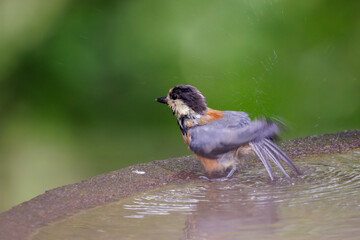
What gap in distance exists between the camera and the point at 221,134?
2.84 metres

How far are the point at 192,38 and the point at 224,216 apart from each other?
2.17 metres

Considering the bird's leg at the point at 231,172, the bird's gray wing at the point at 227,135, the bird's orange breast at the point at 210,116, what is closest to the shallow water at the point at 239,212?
the bird's leg at the point at 231,172

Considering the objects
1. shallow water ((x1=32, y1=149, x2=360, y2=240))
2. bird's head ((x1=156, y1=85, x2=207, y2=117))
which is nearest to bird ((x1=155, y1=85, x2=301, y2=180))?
bird's head ((x1=156, y1=85, x2=207, y2=117))

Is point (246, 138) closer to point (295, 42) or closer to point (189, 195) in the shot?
point (189, 195)

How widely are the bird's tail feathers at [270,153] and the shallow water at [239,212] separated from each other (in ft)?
0.21

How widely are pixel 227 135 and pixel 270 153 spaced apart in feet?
0.79

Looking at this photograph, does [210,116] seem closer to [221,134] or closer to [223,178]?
[221,134]

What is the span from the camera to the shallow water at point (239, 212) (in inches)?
70.0

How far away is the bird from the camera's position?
9.12ft

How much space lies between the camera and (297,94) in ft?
14.0

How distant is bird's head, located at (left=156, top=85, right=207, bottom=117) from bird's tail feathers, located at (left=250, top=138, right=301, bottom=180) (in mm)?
411

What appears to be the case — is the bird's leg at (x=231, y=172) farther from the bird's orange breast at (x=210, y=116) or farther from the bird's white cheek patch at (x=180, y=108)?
the bird's white cheek patch at (x=180, y=108)

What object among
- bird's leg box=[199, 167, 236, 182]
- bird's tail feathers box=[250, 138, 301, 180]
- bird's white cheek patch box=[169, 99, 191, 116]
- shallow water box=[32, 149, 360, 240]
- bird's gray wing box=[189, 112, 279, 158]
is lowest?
shallow water box=[32, 149, 360, 240]

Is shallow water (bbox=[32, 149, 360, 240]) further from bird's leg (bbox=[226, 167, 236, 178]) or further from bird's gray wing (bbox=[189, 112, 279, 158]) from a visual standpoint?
bird's gray wing (bbox=[189, 112, 279, 158])
